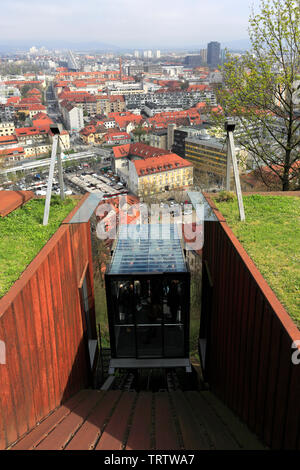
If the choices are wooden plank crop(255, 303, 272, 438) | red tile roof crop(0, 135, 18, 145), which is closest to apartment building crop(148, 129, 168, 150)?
red tile roof crop(0, 135, 18, 145)

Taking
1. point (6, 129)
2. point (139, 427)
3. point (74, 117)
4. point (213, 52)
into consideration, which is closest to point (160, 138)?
point (74, 117)

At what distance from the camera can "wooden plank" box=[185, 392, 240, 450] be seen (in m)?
3.62

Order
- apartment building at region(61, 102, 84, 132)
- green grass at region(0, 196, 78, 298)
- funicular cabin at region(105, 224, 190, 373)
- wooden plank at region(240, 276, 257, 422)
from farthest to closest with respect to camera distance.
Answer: apartment building at region(61, 102, 84, 132), funicular cabin at region(105, 224, 190, 373), green grass at region(0, 196, 78, 298), wooden plank at region(240, 276, 257, 422)

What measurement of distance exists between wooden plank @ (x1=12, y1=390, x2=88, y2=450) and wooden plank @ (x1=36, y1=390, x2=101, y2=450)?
0.17ft

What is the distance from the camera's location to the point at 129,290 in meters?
6.18

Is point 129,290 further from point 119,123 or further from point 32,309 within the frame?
point 119,123

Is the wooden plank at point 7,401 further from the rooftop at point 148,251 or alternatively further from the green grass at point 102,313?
the green grass at point 102,313

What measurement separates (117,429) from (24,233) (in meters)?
2.95

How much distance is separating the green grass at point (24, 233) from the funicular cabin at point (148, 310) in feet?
4.60

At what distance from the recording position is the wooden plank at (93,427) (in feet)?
11.7

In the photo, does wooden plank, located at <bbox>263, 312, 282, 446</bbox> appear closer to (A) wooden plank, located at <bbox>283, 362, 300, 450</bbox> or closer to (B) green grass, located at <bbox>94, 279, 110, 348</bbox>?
(A) wooden plank, located at <bbox>283, 362, 300, 450</bbox>

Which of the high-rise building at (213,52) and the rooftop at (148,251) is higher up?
the high-rise building at (213,52)

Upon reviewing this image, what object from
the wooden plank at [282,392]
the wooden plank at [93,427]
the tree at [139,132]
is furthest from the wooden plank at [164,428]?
the tree at [139,132]

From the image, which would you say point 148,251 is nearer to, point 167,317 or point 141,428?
point 167,317
